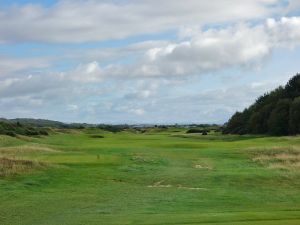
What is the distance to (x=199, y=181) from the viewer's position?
112ft

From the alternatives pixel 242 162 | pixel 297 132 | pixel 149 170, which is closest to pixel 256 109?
pixel 297 132

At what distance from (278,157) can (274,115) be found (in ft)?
170

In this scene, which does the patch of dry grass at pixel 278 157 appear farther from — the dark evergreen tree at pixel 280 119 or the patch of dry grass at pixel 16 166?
the dark evergreen tree at pixel 280 119

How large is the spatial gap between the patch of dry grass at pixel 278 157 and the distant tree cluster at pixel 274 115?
38698 millimetres

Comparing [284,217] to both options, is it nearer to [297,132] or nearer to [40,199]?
[40,199]

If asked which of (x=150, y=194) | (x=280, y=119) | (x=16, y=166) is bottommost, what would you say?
(x=150, y=194)

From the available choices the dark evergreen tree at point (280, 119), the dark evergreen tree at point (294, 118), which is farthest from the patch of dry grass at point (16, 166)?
the dark evergreen tree at point (280, 119)

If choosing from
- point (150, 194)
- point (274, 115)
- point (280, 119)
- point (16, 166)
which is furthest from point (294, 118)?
point (150, 194)

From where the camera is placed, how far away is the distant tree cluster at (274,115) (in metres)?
93.2

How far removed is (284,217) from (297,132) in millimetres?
76002

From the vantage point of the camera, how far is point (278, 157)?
48.4m

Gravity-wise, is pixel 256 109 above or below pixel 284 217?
above

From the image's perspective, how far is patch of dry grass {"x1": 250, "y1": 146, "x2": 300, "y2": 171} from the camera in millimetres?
42816

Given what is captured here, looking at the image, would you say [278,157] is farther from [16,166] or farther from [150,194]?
[16,166]
